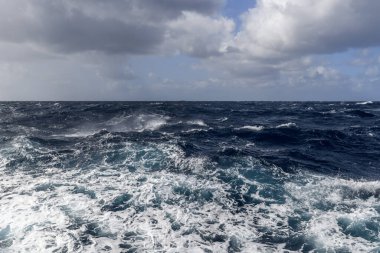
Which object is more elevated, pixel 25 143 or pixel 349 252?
pixel 25 143

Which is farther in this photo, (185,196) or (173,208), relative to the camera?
(185,196)

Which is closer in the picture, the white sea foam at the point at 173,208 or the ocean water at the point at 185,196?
the white sea foam at the point at 173,208

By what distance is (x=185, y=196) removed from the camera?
16.9m

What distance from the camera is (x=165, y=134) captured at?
33.6 m

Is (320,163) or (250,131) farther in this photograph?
(250,131)

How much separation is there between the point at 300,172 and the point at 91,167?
1373 centimetres

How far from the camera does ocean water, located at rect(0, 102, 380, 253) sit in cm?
1270

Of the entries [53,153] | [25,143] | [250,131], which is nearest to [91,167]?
[53,153]

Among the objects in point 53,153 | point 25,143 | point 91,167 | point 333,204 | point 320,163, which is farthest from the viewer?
point 25,143

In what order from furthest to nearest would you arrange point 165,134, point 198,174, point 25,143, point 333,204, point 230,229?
point 165,134
point 25,143
point 198,174
point 333,204
point 230,229

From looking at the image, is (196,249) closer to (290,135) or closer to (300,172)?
(300,172)

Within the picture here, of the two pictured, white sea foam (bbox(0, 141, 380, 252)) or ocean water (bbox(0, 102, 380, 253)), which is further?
ocean water (bbox(0, 102, 380, 253))

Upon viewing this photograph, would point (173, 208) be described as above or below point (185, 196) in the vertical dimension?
below

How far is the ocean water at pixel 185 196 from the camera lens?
1270cm
